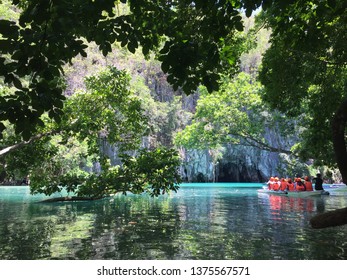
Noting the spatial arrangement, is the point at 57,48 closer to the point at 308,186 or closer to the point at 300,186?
the point at 300,186

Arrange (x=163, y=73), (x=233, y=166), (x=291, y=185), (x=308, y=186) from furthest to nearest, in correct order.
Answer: (x=233, y=166) < (x=291, y=185) < (x=308, y=186) < (x=163, y=73)

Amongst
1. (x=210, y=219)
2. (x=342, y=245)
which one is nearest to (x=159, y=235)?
(x=210, y=219)

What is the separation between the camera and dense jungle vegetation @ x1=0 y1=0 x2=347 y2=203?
8.28 feet

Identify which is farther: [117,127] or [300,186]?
[300,186]

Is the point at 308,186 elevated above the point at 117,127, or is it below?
below

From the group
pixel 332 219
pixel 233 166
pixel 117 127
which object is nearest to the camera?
pixel 332 219

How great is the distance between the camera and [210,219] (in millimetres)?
10852

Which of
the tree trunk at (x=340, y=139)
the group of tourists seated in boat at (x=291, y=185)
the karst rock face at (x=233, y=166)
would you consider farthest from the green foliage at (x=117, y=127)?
the karst rock face at (x=233, y=166)

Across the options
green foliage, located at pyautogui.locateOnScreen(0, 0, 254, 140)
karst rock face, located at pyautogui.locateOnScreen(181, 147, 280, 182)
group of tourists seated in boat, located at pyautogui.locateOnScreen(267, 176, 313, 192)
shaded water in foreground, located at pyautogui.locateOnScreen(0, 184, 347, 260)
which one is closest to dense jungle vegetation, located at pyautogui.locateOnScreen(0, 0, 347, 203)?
green foliage, located at pyautogui.locateOnScreen(0, 0, 254, 140)

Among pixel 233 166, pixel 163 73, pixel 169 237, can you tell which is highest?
pixel 233 166

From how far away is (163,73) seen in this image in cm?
491

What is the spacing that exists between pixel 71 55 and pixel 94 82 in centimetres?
968

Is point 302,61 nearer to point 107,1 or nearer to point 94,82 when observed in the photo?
point 94,82

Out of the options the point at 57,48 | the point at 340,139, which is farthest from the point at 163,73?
the point at 340,139
